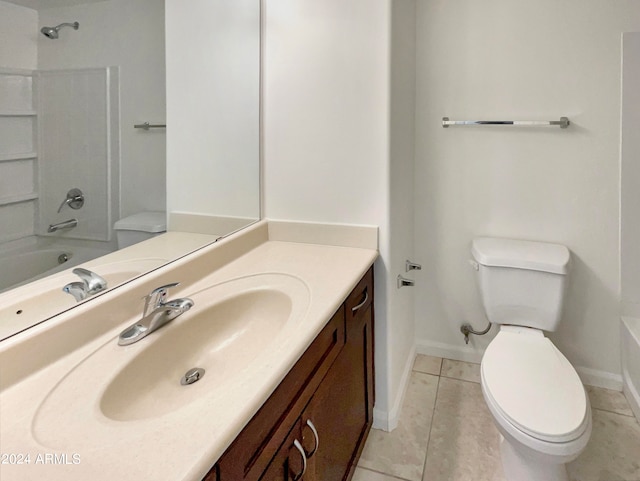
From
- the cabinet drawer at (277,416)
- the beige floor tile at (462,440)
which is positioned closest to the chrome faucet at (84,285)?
the cabinet drawer at (277,416)

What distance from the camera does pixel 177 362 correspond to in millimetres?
1007

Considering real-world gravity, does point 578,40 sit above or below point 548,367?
above

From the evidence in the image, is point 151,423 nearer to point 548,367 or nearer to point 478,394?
point 548,367

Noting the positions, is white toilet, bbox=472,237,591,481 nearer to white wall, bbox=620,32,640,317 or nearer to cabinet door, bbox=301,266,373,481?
white wall, bbox=620,32,640,317

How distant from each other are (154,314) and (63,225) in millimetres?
294

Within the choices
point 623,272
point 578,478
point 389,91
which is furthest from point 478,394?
point 389,91

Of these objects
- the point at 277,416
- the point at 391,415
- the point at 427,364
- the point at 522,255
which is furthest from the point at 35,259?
the point at 427,364

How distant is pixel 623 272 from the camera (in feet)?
6.23

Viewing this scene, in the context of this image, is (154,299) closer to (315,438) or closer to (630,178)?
(315,438)

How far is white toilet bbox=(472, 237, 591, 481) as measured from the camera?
1224mm

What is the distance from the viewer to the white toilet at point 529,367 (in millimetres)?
1224

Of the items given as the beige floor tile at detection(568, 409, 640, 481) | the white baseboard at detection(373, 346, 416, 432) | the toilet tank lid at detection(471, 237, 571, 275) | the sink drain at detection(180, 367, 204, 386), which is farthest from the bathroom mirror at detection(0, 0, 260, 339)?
the beige floor tile at detection(568, 409, 640, 481)

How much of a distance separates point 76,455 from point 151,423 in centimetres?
10

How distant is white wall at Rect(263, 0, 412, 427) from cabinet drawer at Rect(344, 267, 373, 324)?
0.10 metres
